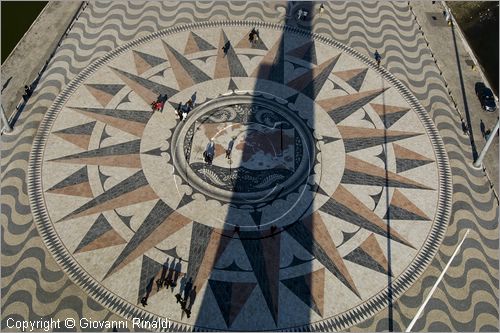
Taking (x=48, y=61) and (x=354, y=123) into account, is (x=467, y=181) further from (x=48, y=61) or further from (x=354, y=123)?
(x=48, y=61)

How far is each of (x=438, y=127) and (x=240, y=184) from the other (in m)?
16.1

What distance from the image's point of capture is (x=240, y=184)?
103 feet

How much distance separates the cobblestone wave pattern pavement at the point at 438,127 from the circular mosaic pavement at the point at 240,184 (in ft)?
2.98

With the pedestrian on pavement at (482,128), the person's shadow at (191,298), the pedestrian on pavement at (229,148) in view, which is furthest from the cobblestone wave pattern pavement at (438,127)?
the pedestrian on pavement at (229,148)

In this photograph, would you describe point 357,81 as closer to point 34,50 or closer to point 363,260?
point 363,260

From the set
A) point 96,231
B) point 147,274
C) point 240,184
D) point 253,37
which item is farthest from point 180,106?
point 147,274

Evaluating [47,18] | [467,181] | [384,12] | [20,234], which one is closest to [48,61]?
[47,18]

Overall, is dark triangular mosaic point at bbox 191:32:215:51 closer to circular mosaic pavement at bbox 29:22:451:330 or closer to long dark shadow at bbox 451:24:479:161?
circular mosaic pavement at bbox 29:22:451:330

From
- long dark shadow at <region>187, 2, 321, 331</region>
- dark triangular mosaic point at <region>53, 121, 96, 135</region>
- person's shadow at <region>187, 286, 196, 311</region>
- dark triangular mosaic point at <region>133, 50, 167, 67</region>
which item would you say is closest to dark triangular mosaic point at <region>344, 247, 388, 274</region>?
long dark shadow at <region>187, 2, 321, 331</region>

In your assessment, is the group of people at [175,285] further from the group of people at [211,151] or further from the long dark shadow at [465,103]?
the long dark shadow at [465,103]

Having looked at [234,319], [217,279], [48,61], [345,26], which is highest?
[345,26]

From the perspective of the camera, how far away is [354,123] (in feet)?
115

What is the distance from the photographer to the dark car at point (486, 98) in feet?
122

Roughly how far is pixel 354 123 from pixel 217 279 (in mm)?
15828
